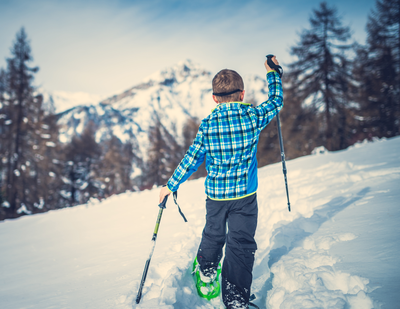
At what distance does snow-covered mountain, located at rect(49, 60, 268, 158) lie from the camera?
9459cm

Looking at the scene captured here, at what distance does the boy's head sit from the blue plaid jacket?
76mm

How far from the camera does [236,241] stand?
1.92 meters

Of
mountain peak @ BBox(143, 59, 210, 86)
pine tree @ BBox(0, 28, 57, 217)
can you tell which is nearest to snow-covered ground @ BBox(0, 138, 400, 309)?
pine tree @ BBox(0, 28, 57, 217)

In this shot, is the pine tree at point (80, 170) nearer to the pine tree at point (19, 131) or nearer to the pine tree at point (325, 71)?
the pine tree at point (19, 131)

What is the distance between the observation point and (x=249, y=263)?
1.90 meters

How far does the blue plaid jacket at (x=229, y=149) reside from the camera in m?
1.86

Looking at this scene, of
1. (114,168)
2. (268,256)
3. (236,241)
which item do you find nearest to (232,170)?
(236,241)

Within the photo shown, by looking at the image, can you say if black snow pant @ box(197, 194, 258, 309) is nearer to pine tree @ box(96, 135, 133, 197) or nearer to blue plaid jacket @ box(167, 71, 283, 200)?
blue plaid jacket @ box(167, 71, 283, 200)

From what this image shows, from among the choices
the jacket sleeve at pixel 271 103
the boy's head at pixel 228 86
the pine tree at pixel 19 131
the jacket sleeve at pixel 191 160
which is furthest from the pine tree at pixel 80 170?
the jacket sleeve at pixel 271 103

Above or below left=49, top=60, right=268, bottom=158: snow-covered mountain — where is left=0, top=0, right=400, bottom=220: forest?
below

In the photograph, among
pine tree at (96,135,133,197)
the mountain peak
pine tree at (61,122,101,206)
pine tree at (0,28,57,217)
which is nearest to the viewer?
pine tree at (0,28,57,217)

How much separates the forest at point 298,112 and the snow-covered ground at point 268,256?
13461 mm

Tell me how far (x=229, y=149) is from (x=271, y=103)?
631 millimetres

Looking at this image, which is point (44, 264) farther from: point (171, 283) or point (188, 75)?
point (188, 75)
